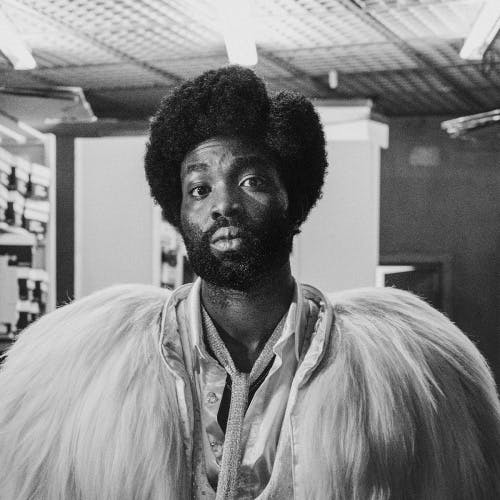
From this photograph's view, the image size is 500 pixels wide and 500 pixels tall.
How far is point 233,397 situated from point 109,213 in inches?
98.1

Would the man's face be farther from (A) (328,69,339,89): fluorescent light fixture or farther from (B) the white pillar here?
(A) (328,69,339,89): fluorescent light fixture

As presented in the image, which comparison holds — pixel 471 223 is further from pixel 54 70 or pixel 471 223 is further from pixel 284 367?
pixel 284 367

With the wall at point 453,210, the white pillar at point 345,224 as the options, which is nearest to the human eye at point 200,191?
the white pillar at point 345,224

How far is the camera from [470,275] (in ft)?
17.5

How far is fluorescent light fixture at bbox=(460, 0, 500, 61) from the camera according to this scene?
2.35 m

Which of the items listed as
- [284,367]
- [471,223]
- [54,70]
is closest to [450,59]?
[471,223]

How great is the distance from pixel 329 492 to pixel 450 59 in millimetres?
3165

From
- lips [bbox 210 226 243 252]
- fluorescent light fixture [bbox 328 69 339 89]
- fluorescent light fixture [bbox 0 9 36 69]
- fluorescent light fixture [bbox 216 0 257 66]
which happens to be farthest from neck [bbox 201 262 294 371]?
fluorescent light fixture [bbox 328 69 339 89]

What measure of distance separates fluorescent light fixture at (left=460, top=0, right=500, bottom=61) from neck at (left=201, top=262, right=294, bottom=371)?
61.2 inches

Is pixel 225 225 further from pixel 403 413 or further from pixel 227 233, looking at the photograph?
pixel 403 413

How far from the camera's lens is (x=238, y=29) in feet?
8.44

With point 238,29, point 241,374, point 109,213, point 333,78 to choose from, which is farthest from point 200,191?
point 333,78

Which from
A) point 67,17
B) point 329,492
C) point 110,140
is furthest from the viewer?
point 110,140

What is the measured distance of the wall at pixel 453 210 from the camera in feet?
17.5
